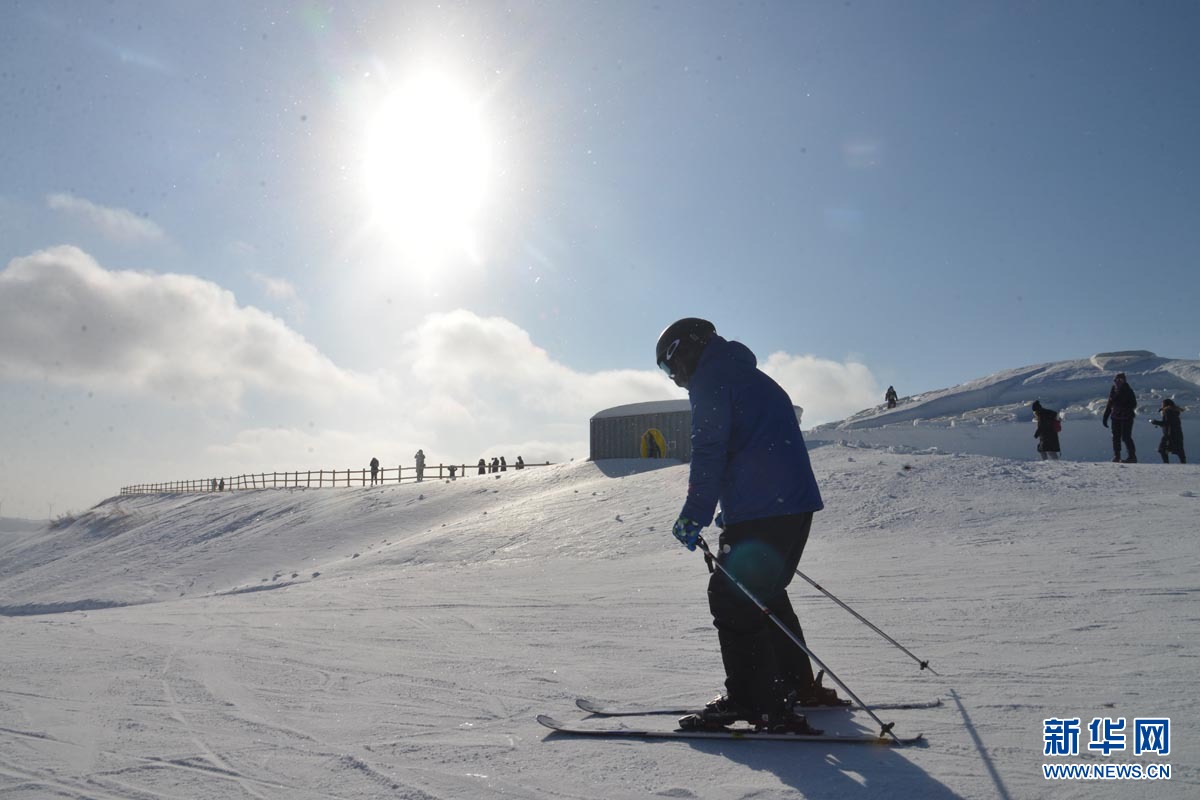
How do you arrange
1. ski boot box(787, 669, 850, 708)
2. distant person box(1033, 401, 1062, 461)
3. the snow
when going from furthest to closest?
distant person box(1033, 401, 1062, 461)
ski boot box(787, 669, 850, 708)
the snow

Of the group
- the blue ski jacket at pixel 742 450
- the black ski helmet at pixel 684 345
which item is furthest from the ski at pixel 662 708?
the black ski helmet at pixel 684 345

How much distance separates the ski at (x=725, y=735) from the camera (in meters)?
3.24

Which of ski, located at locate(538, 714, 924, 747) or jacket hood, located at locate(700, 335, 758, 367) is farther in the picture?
jacket hood, located at locate(700, 335, 758, 367)

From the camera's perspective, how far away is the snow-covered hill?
23.8 meters

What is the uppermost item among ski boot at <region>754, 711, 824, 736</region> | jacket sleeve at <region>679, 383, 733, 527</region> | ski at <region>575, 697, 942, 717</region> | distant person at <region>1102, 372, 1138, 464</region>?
distant person at <region>1102, 372, 1138, 464</region>

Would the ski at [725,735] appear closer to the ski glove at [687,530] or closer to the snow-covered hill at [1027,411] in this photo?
the ski glove at [687,530]

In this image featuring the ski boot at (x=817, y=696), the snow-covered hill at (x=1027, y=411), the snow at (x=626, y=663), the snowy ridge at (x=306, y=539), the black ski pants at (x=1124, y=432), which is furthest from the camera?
the snow-covered hill at (x=1027, y=411)

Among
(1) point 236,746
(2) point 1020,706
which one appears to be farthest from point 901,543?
(1) point 236,746

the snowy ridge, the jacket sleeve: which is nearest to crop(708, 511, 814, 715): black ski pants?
the jacket sleeve

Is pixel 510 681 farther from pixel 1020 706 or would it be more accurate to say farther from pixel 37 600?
pixel 37 600

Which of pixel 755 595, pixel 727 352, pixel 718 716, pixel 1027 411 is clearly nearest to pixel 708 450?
pixel 727 352

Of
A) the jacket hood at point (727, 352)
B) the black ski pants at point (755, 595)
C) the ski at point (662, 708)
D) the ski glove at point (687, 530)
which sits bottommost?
the ski at point (662, 708)

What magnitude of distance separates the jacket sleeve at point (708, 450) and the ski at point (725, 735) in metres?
0.96

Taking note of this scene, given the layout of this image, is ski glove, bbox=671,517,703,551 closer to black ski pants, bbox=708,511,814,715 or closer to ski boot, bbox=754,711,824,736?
black ski pants, bbox=708,511,814,715
